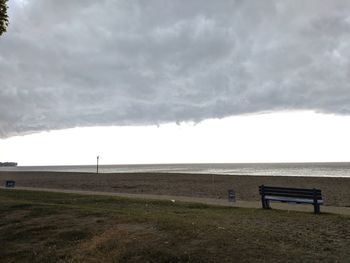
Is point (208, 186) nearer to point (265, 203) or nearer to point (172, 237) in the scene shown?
point (265, 203)

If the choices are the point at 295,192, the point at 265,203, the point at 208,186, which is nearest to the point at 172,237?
the point at 265,203

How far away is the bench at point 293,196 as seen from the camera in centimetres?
1386

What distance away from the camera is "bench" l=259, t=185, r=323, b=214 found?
13.9 m

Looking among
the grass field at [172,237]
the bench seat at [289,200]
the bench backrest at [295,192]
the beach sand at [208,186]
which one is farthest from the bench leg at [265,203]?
the beach sand at [208,186]

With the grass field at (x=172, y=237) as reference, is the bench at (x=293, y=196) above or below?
above

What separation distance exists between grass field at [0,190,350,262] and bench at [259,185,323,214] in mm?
1832

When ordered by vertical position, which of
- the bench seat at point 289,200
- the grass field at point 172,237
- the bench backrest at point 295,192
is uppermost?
the bench backrest at point 295,192

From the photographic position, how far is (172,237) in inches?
363

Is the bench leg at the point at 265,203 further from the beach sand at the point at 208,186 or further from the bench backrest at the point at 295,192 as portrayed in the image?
the beach sand at the point at 208,186

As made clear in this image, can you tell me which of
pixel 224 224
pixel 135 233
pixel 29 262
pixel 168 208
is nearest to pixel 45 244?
pixel 29 262

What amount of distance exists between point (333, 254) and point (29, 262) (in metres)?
6.49

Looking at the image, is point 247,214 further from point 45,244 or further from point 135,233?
point 45,244

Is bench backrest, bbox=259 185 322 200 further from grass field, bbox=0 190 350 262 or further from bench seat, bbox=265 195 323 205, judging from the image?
grass field, bbox=0 190 350 262

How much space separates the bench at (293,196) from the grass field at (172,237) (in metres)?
1.83
